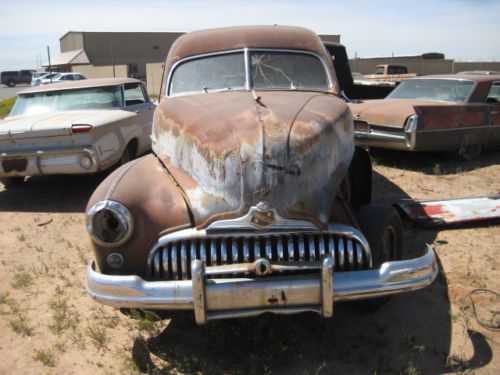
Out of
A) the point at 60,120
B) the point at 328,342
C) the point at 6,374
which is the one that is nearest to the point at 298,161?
the point at 328,342

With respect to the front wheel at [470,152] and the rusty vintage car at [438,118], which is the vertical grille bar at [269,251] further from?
the front wheel at [470,152]

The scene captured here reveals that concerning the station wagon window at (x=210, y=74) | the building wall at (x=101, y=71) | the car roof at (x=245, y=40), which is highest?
the car roof at (x=245, y=40)

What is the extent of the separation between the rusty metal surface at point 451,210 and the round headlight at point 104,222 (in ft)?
10.0

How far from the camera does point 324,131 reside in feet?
10.1

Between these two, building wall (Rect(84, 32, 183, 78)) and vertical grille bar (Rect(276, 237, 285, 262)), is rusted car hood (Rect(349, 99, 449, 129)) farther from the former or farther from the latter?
building wall (Rect(84, 32, 183, 78))

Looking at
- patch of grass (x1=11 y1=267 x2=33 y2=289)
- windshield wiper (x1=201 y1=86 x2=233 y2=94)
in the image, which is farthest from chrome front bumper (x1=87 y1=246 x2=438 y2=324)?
windshield wiper (x1=201 y1=86 x2=233 y2=94)

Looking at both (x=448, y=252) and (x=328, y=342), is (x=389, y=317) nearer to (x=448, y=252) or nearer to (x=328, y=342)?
(x=328, y=342)

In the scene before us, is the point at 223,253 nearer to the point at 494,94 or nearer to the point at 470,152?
the point at 470,152

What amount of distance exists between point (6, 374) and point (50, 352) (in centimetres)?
27

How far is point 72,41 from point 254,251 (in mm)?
58129

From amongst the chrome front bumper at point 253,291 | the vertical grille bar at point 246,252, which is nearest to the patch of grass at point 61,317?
the chrome front bumper at point 253,291

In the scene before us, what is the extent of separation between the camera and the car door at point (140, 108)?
23.2ft

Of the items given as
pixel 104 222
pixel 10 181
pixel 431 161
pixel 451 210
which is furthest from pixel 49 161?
pixel 431 161

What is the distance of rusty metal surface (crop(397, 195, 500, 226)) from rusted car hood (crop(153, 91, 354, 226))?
176 centimetres
